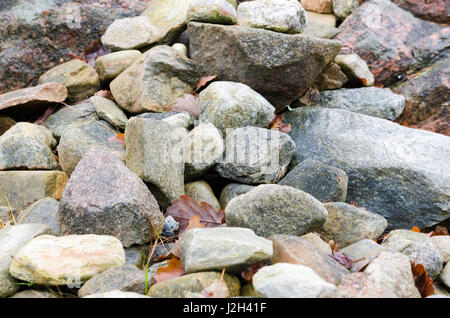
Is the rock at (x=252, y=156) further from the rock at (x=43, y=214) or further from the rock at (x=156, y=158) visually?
the rock at (x=43, y=214)

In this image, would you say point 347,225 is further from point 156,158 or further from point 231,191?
point 156,158

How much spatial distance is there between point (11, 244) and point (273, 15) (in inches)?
88.9

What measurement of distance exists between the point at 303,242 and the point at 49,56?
9.07 ft

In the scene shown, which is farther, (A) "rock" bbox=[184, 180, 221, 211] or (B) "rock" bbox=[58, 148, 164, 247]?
(A) "rock" bbox=[184, 180, 221, 211]

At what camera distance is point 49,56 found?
345 cm

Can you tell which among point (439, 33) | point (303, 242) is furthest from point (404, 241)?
point (439, 33)

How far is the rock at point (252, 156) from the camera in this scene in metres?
2.44

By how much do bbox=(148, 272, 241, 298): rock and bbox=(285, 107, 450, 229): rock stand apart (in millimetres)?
1474

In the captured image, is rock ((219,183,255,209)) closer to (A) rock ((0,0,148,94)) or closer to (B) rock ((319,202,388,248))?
(B) rock ((319,202,388,248))

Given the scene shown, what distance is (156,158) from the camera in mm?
2217

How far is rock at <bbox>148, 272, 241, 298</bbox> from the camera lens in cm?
147

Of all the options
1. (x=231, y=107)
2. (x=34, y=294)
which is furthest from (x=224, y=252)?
(x=231, y=107)

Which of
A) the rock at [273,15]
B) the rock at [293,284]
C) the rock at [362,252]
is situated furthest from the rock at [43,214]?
the rock at [273,15]

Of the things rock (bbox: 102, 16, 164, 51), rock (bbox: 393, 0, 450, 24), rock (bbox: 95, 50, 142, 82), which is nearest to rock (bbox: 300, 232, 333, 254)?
rock (bbox: 95, 50, 142, 82)
